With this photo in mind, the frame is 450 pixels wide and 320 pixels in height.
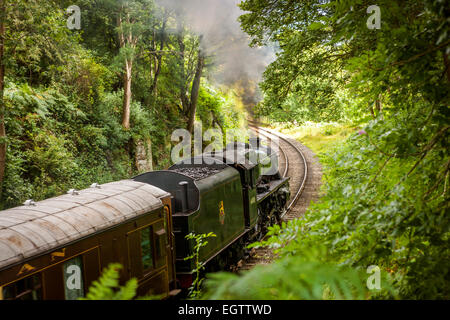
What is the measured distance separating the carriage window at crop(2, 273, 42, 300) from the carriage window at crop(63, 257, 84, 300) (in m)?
0.37

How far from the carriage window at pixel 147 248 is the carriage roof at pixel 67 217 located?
357 mm

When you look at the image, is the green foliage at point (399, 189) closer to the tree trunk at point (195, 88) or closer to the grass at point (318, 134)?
the tree trunk at point (195, 88)

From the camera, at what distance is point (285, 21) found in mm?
8922

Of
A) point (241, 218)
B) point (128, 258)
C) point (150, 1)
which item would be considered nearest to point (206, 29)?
point (150, 1)

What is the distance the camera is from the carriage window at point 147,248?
5844 mm

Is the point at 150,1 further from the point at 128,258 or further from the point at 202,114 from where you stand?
the point at 128,258

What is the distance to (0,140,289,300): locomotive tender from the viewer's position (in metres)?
4.06

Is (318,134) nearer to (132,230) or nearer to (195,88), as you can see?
(195,88)

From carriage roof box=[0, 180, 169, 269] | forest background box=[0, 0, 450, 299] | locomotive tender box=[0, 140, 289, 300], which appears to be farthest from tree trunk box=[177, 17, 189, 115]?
carriage roof box=[0, 180, 169, 269]

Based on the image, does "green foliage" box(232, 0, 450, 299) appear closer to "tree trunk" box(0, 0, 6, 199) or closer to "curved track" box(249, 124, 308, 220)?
"tree trunk" box(0, 0, 6, 199)

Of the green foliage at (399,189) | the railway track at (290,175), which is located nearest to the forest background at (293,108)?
the green foliage at (399,189)

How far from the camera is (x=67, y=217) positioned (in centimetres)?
473

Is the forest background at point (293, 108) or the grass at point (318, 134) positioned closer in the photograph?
the forest background at point (293, 108)

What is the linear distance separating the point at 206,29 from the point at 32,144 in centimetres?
990
